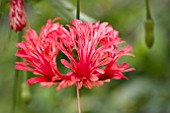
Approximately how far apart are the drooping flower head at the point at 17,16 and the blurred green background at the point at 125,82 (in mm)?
1115

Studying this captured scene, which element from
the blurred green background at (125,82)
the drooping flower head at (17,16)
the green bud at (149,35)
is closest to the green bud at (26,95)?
the drooping flower head at (17,16)

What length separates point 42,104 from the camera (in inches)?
143

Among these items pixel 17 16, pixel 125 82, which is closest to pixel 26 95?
pixel 17 16

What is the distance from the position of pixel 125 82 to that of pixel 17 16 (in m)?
1.57

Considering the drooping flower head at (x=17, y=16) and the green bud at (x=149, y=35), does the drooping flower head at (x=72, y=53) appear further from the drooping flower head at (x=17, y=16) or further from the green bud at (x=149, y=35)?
the green bud at (x=149, y=35)

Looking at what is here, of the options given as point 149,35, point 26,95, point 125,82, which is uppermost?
point 149,35

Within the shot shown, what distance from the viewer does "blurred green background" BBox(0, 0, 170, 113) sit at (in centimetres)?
341

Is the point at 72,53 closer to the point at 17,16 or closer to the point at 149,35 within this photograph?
the point at 17,16

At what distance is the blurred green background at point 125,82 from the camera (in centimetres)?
341

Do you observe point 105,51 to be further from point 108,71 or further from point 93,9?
point 93,9

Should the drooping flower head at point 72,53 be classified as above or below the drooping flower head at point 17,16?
below

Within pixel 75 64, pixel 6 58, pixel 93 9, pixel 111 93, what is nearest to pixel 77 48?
pixel 75 64

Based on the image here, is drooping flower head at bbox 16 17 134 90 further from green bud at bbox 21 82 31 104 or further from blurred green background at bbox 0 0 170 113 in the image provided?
blurred green background at bbox 0 0 170 113

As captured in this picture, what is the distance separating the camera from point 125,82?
3.61 m
